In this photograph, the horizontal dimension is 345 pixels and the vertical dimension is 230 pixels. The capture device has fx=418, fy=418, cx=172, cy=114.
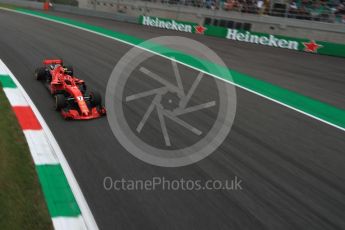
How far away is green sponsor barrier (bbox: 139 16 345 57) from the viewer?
18.0m

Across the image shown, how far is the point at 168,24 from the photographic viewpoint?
25.5 m

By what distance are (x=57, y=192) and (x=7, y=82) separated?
18.7ft

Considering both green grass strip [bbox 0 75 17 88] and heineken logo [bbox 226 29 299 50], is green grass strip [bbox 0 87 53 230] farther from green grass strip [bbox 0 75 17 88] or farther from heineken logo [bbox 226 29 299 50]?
heineken logo [bbox 226 29 299 50]

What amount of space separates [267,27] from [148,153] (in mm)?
17619

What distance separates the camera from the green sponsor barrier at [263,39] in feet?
59.1

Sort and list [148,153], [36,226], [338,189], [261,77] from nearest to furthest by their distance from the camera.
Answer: [36,226] < [338,189] < [148,153] < [261,77]

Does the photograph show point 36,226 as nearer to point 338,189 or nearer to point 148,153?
point 148,153

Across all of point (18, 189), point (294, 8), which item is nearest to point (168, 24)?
point (294, 8)

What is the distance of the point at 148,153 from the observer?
6.29 metres

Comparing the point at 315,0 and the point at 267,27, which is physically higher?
the point at 315,0

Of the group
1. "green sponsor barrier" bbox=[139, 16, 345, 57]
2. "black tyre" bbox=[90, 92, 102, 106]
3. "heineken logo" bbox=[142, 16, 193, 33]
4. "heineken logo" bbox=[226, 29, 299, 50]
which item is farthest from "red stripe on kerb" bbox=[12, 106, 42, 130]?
"heineken logo" bbox=[142, 16, 193, 33]

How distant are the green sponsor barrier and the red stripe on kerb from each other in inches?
553

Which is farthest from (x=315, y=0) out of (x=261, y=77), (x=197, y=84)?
(x=197, y=84)

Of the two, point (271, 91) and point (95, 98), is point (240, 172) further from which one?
point (271, 91)
